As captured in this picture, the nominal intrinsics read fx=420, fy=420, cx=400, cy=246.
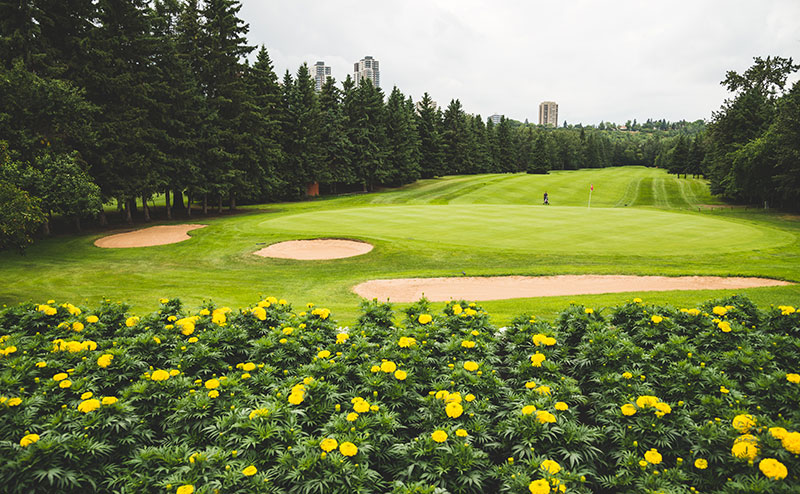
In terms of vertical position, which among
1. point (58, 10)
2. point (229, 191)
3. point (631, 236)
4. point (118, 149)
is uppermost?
point (58, 10)

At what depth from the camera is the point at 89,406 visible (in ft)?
11.3

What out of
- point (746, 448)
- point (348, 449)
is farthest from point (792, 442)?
point (348, 449)

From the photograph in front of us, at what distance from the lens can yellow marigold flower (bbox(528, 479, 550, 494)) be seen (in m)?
2.70

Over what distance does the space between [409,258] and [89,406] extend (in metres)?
13.7

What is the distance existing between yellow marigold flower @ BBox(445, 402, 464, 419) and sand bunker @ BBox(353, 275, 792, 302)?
8.01 meters

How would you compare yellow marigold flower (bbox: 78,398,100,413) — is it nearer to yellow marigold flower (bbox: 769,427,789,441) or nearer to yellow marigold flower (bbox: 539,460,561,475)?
yellow marigold flower (bbox: 539,460,561,475)

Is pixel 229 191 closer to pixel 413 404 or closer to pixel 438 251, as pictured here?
pixel 438 251

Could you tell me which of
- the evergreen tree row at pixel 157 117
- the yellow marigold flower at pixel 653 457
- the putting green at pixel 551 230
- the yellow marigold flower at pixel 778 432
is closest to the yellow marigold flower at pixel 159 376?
the yellow marigold flower at pixel 653 457

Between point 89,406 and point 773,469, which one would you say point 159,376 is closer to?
point 89,406

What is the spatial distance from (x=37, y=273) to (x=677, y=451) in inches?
734

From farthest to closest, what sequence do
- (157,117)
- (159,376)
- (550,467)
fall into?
(157,117)
(159,376)
(550,467)

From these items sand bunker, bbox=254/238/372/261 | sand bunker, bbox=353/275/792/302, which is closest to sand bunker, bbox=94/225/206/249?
sand bunker, bbox=254/238/372/261

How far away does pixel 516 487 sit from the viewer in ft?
9.38

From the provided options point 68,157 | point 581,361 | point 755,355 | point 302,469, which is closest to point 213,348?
point 302,469
